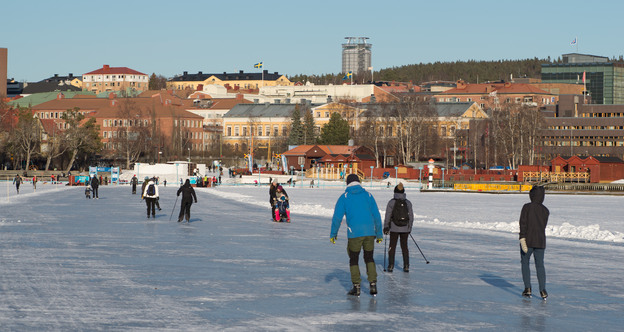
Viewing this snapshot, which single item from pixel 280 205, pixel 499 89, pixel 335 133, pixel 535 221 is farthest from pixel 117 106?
pixel 535 221

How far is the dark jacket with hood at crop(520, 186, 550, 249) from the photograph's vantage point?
13148 millimetres

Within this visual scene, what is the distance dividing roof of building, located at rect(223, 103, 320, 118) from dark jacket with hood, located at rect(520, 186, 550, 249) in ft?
457

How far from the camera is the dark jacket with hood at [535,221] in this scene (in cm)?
1315

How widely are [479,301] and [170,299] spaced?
14.8 feet

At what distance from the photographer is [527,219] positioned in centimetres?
1319

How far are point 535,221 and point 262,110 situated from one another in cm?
14468

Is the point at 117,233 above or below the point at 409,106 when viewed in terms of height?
below

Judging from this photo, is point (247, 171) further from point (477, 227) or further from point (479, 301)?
point (479, 301)

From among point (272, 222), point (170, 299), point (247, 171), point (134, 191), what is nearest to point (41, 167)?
point (247, 171)

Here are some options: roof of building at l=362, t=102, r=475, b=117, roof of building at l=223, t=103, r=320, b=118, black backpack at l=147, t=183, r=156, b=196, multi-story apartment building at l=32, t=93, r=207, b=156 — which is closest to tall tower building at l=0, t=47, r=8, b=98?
multi-story apartment building at l=32, t=93, r=207, b=156

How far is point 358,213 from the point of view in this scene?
1325cm

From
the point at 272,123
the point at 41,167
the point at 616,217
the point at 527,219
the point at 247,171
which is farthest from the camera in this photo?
the point at 272,123

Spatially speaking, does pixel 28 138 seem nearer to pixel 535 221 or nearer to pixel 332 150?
pixel 332 150

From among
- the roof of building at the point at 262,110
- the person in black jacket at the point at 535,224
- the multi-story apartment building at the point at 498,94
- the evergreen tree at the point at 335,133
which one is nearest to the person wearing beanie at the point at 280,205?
the person in black jacket at the point at 535,224
